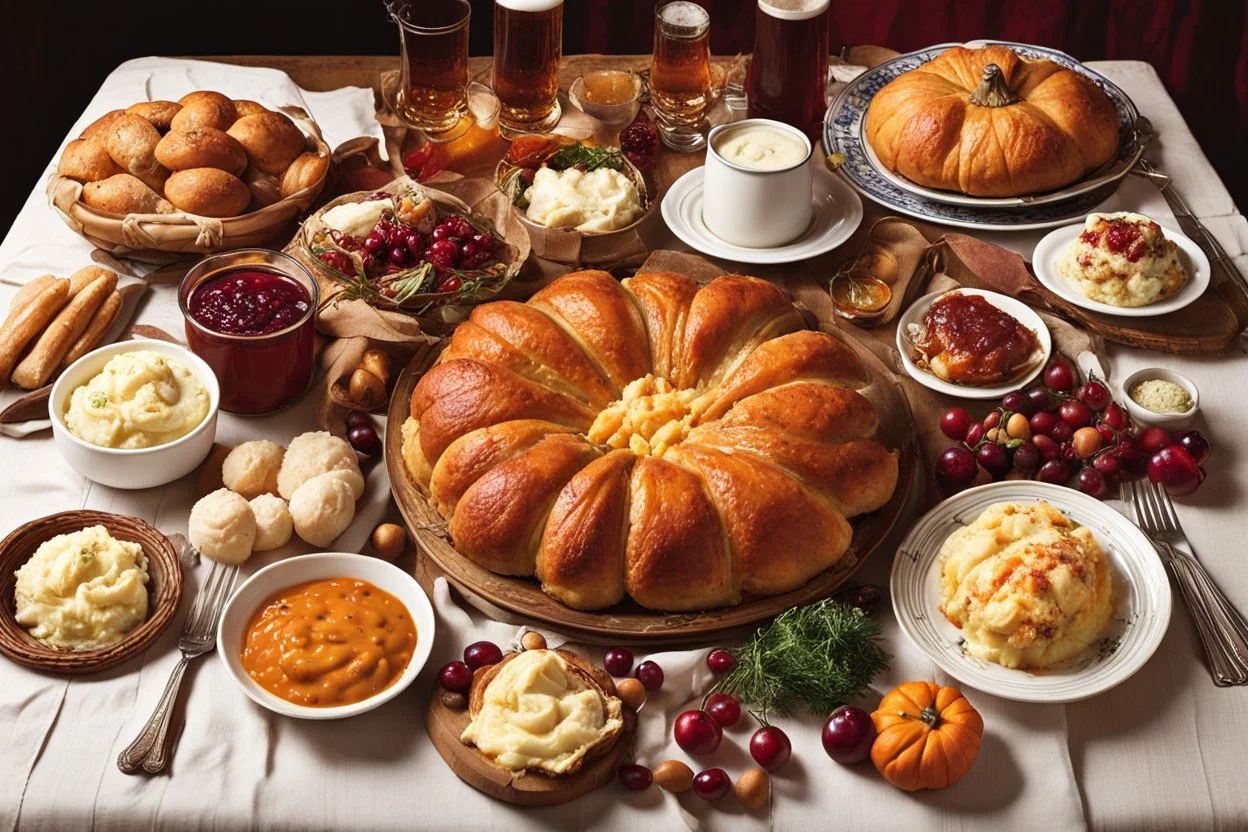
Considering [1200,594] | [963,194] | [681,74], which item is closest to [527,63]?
[681,74]

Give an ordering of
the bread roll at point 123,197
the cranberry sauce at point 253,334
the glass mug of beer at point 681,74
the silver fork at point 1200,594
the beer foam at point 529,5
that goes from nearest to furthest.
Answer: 1. the silver fork at point 1200,594
2. the cranberry sauce at point 253,334
3. the bread roll at point 123,197
4. the beer foam at point 529,5
5. the glass mug of beer at point 681,74

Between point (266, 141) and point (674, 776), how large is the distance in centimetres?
250

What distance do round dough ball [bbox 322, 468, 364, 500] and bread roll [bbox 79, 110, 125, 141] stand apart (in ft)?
5.08

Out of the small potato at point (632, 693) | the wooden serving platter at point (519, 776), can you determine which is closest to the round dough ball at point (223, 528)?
the wooden serving platter at point (519, 776)

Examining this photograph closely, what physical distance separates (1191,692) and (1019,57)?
241 centimetres

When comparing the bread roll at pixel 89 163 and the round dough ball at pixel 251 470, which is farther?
the bread roll at pixel 89 163

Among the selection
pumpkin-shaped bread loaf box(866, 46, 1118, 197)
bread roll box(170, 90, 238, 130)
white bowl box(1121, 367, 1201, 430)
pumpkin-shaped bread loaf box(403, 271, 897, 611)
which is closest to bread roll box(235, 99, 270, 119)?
bread roll box(170, 90, 238, 130)

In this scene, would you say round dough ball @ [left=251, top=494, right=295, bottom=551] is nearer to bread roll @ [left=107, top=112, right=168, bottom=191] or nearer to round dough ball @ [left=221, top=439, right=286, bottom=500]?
round dough ball @ [left=221, top=439, right=286, bottom=500]

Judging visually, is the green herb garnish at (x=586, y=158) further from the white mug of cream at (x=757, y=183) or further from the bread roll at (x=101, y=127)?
the bread roll at (x=101, y=127)

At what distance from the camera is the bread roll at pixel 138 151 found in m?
4.05

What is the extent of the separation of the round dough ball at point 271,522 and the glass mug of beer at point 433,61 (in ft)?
5.79

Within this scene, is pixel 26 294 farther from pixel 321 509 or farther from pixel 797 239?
pixel 797 239

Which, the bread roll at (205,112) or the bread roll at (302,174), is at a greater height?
the bread roll at (205,112)

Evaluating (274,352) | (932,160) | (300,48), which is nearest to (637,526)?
(274,352)
